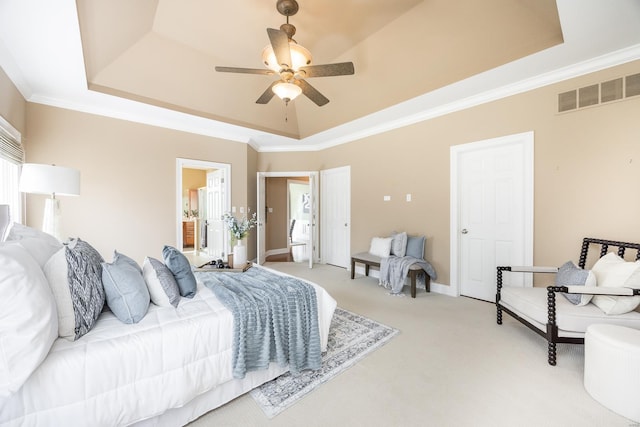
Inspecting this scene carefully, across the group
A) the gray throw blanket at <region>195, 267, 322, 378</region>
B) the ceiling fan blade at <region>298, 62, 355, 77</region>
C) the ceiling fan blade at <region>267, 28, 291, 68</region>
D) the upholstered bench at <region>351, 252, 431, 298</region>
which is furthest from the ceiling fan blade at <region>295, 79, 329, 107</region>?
the upholstered bench at <region>351, 252, 431, 298</region>

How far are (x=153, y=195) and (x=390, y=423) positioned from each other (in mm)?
4443

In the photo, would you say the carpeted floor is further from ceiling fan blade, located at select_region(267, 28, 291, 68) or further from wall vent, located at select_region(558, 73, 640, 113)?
ceiling fan blade, located at select_region(267, 28, 291, 68)

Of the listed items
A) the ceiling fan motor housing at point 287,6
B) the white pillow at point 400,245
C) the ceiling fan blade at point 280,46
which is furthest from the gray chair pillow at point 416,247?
the ceiling fan motor housing at point 287,6

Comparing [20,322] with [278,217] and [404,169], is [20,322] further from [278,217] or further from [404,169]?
[278,217]

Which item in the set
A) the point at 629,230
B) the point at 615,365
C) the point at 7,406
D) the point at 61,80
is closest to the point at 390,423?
the point at 615,365

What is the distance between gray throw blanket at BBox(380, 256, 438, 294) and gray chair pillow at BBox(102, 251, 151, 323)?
10.3 ft

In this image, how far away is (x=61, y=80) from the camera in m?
3.10

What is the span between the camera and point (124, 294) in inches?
63.2

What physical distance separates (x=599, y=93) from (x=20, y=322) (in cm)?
475

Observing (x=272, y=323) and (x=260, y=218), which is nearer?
(x=272, y=323)

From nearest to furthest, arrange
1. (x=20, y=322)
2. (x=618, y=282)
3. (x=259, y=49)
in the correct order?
(x=20, y=322)
(x=618, y=282)
(x=259, y=49)

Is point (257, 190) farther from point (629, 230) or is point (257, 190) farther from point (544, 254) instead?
point (629, 230)

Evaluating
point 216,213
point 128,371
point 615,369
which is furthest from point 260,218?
point 615,369

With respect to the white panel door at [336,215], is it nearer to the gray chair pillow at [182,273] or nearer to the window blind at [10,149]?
the gray chair pillow at [182,273]
